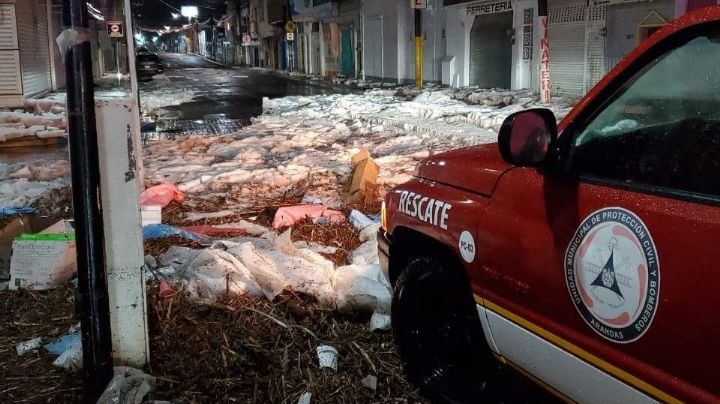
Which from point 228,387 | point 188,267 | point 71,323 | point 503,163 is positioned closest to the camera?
point 503,163

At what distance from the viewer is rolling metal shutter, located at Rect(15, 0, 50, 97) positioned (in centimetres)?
2066

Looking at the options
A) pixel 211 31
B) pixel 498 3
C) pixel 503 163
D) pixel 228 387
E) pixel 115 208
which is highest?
pixel 211 31

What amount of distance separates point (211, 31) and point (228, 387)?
11205 centimetres

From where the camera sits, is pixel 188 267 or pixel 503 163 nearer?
pixel 503 163

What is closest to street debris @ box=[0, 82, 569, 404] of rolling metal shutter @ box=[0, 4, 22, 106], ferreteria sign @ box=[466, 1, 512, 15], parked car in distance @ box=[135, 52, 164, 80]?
rolling metal shutter @ box=[0, 4, 22, 106]

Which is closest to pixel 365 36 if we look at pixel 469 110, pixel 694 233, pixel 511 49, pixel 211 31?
pixel 511 49

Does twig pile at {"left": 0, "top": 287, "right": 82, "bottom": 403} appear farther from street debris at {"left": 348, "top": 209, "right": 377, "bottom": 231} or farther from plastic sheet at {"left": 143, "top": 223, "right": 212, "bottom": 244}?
street debris at {"left": 348, "top": 209, "right": 377, "bottom": 231}

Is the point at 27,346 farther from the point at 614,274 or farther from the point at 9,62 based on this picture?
the point at 9,62

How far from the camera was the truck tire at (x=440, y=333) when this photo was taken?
3.30 meters

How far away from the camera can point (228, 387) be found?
3.67 meters

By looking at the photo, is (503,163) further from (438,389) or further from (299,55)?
(299,55)

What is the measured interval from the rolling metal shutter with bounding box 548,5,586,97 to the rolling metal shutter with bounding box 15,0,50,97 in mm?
15933

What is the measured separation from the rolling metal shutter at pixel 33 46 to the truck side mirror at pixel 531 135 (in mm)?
20914

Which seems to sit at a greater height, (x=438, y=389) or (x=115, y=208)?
(x=115, y=208)
